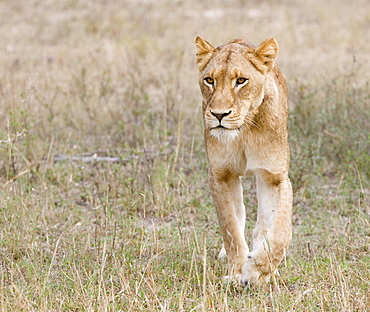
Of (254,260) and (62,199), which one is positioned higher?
(254,260)

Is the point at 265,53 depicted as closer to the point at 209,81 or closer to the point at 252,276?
the point at 209,81

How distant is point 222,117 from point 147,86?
6.06 meters

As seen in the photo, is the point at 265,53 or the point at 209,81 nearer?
the point at 209,81

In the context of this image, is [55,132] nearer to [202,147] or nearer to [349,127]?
[202,147]

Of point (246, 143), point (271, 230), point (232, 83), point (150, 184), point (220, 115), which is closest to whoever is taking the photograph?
point (220, 115)

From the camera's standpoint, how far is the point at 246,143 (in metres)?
4.22

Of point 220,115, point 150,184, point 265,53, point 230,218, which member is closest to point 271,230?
point 230,218

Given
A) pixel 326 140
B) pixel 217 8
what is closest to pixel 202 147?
pixel 326 140

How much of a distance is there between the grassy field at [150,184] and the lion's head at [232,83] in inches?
27.1

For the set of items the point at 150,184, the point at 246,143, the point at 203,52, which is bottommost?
the point at 150,184

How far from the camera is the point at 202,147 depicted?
725 cm

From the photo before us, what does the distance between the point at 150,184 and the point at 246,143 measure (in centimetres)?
124

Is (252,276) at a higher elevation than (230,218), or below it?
below

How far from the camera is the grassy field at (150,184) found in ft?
12.6
